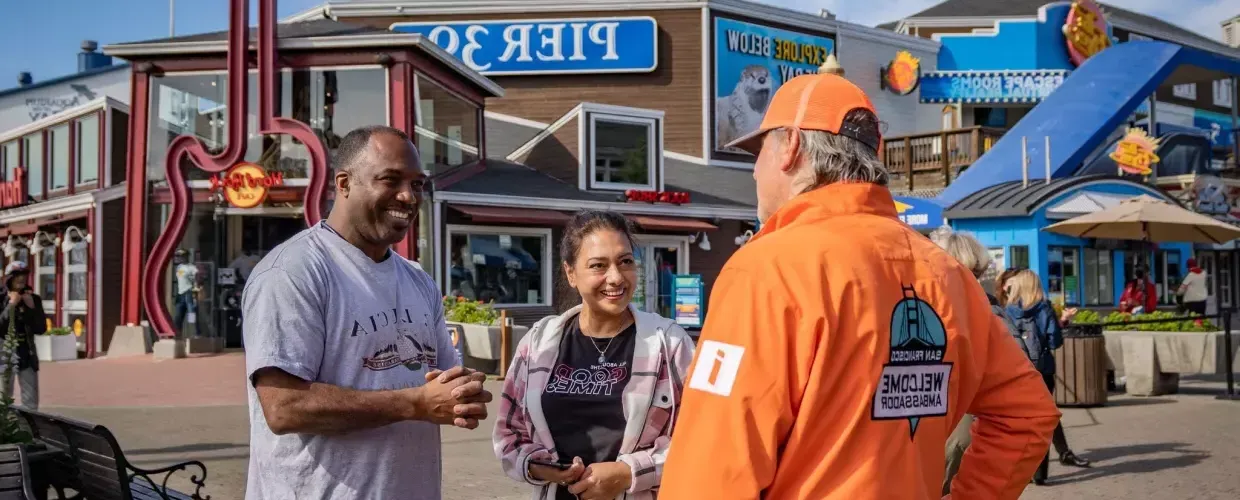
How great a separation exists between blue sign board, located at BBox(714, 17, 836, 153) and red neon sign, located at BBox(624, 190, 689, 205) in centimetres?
460

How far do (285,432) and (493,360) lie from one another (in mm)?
12655

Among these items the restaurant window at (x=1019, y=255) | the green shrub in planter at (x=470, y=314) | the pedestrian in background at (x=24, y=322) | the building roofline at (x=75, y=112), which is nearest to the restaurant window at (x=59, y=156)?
the building roofline at (x=75, y=112)

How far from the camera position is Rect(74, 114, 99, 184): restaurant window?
Answer: 21422 mm

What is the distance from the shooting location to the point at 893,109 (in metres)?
31.4

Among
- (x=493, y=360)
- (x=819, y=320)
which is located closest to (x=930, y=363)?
(x=819, y=320)

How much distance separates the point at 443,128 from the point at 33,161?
382 inches

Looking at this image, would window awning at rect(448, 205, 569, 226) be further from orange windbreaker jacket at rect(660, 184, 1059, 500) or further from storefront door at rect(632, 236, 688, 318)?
orange windbreaker jacket at rect(660, 184, 1059, 500)

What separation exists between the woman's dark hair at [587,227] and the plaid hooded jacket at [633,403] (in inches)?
11.0

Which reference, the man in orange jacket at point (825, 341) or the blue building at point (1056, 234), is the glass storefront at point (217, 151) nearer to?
the blue building at point (1056, 234)

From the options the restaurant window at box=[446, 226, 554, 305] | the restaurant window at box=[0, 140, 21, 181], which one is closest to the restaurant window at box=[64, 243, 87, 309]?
the restaurant window at box=[0, 140, 21, 181]

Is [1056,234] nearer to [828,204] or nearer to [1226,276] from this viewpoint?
[1226,276]

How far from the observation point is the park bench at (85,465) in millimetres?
4730

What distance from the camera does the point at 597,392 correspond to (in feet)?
10.7

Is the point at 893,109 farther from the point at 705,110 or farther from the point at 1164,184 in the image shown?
the point at 1164,184
